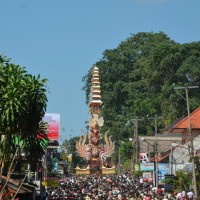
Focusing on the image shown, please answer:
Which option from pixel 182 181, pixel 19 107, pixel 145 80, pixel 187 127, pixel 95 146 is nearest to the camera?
pixel 19 107

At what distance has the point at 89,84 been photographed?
138m

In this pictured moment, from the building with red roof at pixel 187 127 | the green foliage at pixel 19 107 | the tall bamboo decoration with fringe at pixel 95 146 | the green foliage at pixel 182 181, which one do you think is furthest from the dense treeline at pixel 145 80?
the green foliage at pixel 19 107

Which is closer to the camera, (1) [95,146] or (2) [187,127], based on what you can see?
(2) [187,127]

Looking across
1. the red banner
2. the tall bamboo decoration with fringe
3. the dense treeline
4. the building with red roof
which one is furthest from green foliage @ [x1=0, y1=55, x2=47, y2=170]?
the tall bamboo decoration with fringe

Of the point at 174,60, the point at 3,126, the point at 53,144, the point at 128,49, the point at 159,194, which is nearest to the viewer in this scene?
the point at 3,126

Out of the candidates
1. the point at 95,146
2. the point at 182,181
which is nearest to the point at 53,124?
the point at 182,181

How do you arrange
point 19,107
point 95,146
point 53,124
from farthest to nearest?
point 95,146
point 53,124
point 19,107

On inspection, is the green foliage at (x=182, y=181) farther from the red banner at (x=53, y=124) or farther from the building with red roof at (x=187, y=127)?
the red banner at (x=53, y=124)

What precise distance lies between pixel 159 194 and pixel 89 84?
8453cm

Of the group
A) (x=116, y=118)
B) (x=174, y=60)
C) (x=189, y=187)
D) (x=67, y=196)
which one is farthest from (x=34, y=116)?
(x=116, y=118)

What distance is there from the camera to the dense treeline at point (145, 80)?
4168 inches

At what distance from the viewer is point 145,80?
118 metres

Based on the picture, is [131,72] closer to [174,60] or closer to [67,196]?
[174,60]

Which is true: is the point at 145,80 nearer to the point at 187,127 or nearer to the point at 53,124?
the point at 53,124
